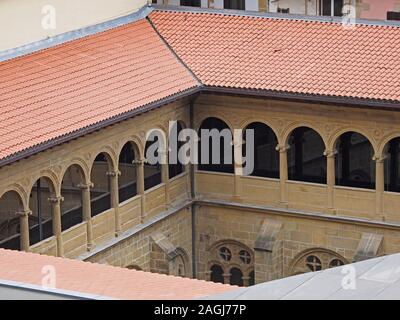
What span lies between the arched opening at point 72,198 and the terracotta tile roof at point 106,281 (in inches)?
415

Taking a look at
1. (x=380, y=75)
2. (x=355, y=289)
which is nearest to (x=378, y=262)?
(x=355, y=289)

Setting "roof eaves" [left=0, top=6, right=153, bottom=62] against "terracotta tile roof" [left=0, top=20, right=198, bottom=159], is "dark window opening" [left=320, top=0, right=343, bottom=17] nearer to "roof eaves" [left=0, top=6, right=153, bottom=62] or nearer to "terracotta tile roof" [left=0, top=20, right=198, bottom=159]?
"roof eaves" [left=0, top=6, right=153, bottom=62]

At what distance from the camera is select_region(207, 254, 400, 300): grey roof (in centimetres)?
2830

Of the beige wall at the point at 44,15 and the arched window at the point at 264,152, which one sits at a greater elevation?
the beige wall at the point at 44,15

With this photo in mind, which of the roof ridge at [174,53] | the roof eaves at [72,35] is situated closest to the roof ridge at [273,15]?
the roof eaves at [72,35]

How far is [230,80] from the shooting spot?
48.7 meters

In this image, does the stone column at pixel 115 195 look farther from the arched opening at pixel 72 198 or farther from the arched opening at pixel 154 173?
the arched opening at pixel 154 173

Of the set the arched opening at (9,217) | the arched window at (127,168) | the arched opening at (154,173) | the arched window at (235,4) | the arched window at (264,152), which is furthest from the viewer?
the arched window at (235,4)

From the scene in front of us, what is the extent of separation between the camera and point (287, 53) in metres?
49.2

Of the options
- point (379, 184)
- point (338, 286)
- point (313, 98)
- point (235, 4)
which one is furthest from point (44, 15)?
point (338, 286)

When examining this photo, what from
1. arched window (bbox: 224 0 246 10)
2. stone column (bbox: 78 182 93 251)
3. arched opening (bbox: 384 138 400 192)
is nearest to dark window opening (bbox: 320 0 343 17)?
arched window (bbox: 224 0 246 10)

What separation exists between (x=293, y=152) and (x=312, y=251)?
3269mm

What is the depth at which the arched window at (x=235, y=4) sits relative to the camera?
56125mm

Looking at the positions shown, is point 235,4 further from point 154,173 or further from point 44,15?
point 44,15
